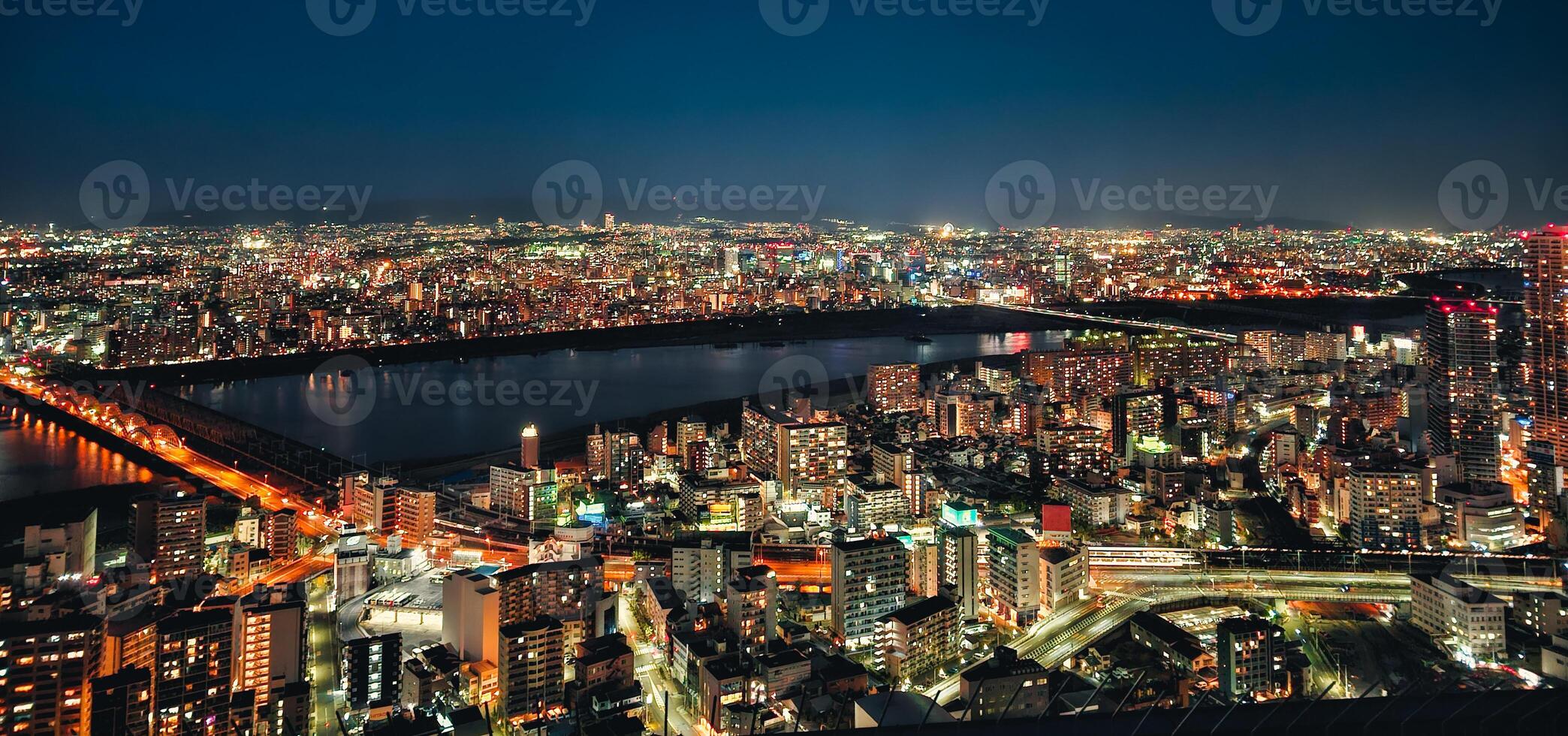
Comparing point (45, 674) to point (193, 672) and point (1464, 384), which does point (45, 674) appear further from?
point (1464, 384)

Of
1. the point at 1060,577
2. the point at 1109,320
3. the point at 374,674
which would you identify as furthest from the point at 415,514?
the point at 1109,320

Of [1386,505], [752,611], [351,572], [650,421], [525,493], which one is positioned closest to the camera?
[752,611]

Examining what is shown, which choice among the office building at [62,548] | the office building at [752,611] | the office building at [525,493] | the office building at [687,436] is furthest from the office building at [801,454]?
the office building at [62,548]

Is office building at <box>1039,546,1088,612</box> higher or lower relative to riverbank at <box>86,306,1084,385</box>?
lower

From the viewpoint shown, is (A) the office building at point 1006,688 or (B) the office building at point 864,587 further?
(B) the office building at point 864,587

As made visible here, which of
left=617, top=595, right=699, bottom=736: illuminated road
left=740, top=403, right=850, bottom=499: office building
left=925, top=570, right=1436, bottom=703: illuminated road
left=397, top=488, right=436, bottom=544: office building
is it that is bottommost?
left=617, top=595, right=699, bottom=736: illuminated road

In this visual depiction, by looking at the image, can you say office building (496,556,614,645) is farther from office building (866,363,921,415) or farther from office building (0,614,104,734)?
office building (866,363,921,415)

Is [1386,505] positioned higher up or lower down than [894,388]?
lower down

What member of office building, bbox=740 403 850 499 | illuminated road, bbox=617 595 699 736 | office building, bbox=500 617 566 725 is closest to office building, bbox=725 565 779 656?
illuminated road, bbox=617 595 699 736

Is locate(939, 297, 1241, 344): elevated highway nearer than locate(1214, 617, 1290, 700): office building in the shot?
No

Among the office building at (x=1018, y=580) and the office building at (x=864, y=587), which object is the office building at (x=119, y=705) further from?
the office building at (x=1018, y=580)
